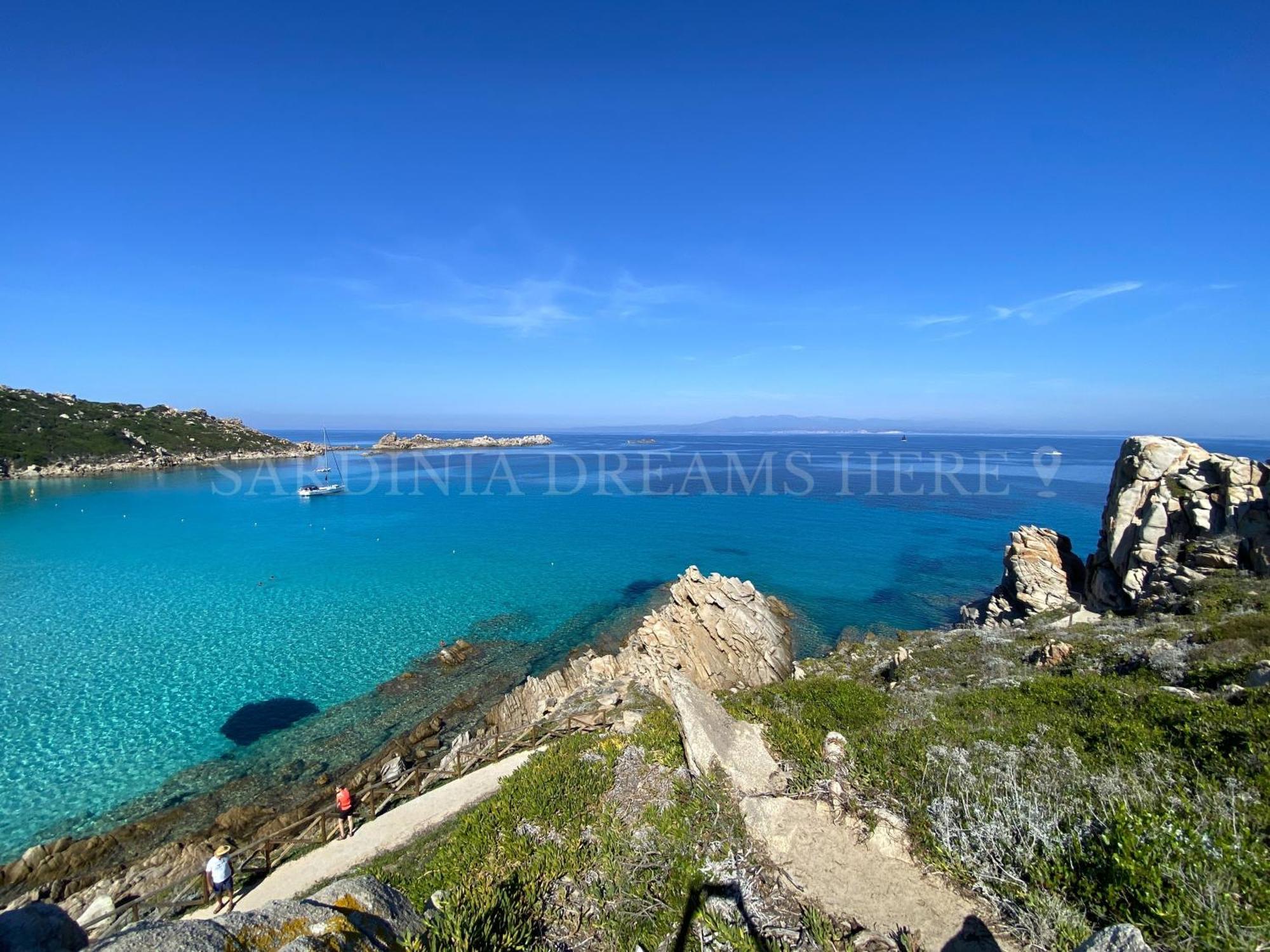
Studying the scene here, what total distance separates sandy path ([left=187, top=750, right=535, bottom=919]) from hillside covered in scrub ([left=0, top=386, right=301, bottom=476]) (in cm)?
10856

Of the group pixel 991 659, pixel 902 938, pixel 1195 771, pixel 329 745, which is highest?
pixel 1195 771

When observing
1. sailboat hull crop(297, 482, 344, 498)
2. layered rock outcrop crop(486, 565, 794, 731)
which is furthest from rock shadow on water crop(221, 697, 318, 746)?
sailboat hull crop(297, 482, 344, 498)

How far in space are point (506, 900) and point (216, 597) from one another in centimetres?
3733

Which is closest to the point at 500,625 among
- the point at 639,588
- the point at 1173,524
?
the point at 639,588

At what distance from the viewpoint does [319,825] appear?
554 inches

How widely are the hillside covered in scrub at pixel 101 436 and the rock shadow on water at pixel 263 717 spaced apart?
96.8m

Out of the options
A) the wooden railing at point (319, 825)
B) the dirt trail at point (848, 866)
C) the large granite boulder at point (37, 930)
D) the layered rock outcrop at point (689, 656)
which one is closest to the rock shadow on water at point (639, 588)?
the layered rock outcrop at point (689, 656)

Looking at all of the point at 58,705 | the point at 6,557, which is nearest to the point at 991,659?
the point at 58,705

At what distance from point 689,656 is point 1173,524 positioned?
2408 cm

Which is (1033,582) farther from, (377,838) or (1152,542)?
(377,838)

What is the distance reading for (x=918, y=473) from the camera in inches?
4250

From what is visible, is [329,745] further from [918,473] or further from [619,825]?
[918,473]

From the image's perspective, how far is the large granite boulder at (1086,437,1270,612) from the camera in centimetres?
2117

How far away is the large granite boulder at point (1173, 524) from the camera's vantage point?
21.2m
